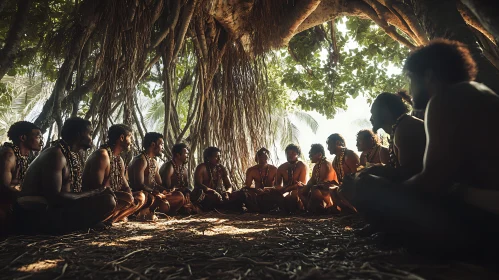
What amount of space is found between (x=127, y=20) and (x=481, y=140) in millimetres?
4023

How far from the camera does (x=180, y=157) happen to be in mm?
5676

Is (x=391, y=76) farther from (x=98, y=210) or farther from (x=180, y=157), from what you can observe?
(x=98, y=210)

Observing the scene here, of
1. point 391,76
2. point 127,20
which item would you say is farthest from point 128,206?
point 391,76

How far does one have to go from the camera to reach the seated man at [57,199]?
9.49 ft

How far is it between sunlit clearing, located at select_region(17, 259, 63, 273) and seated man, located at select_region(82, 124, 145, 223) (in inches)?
67.5

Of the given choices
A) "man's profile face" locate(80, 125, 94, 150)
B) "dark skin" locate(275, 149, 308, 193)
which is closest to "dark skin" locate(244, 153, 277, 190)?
"dark skin" locate(275, 149, 308, 193)

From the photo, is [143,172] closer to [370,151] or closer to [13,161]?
[13,161]

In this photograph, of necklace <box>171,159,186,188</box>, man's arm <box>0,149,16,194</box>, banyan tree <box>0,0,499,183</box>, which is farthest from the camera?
necklace <box>171,159,186,188</box>

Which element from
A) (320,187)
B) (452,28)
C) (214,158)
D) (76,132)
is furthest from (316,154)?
(76,132)

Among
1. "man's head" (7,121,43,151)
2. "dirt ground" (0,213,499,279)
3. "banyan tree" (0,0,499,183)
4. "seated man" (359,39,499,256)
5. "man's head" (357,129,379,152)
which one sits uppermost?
"banyan tree" (0,0,499,183)

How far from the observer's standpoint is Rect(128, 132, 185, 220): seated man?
465 centimetres

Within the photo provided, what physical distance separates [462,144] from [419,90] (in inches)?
23.5

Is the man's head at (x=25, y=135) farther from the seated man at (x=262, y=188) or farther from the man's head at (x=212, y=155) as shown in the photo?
the seated man at (x=262, y=188)

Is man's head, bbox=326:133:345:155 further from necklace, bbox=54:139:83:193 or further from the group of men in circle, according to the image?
necklace, bbox=54:139:83:193
